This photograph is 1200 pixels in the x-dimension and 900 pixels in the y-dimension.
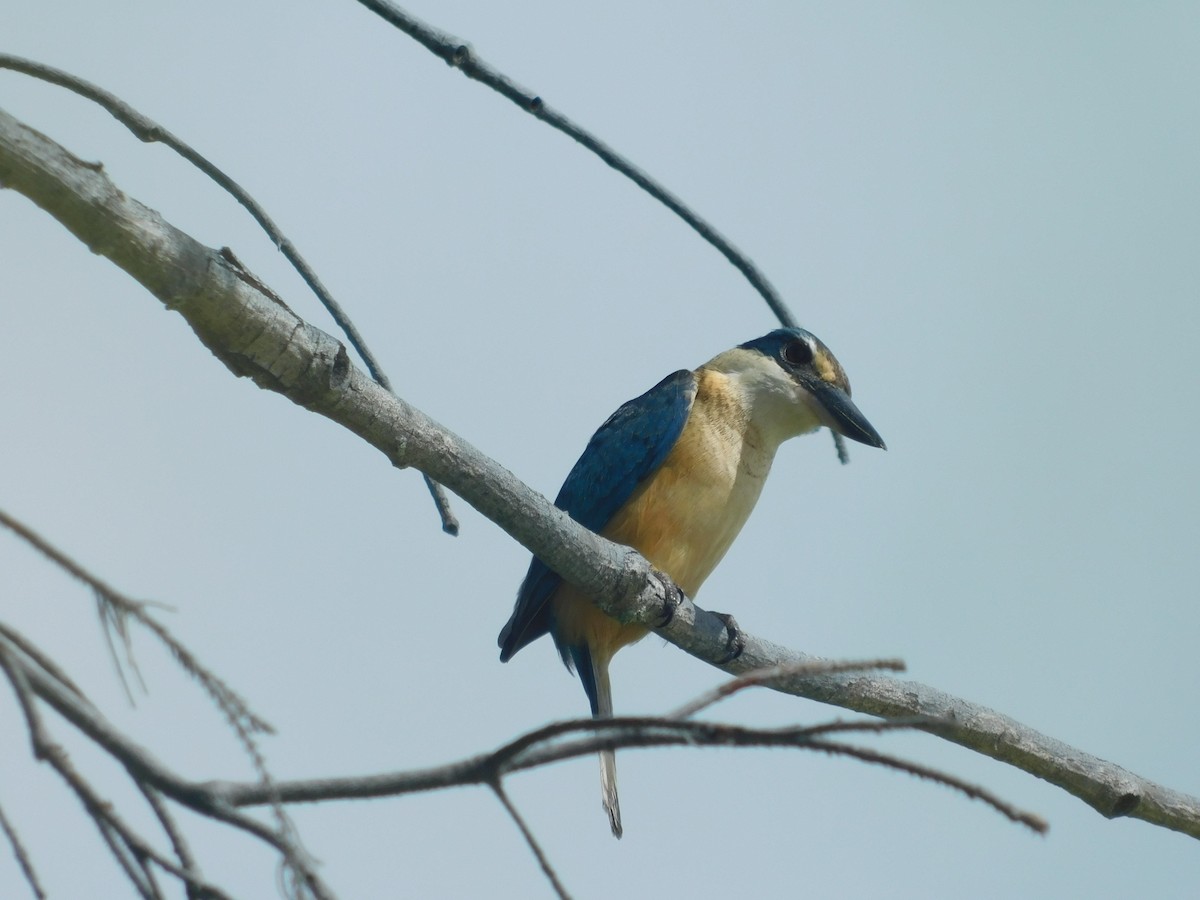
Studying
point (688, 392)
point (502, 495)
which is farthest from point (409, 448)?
point (688, 392)

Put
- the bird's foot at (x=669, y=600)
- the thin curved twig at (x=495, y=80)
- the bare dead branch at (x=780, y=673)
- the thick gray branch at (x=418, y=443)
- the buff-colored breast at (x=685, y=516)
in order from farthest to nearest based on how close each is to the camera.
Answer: the buff-colored breast at (x=685, y=516), the bird's foot at (x=669, y=600), the thin curved twig at (x=495, y=80), the thick gray branch at (x=418, y=443), the bare dead branch at (x=780, y=673)

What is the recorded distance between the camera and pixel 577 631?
5.79 m

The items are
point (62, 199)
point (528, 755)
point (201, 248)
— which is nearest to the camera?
point (528, 755)

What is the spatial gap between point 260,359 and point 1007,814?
1.99 meters

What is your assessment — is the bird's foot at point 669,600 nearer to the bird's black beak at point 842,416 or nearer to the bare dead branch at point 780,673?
the bird's black beak at point 842,416

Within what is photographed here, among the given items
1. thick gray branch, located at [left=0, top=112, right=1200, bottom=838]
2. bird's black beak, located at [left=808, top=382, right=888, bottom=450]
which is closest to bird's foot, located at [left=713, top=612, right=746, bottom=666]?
thick gray branch, located at [left=0, top=112, right=1200, bottom=838]

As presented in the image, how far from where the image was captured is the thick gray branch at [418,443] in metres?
2.49

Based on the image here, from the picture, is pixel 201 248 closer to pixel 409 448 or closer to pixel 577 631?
pixel 409 448

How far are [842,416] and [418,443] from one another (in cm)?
323

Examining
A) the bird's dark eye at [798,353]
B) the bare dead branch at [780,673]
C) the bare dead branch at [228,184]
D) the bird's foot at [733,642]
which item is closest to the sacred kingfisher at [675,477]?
the bird's dark eye at [798,353]

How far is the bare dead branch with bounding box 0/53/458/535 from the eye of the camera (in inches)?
104

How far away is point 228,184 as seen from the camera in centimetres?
301

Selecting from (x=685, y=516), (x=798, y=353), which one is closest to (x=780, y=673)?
(x=685, y=516)

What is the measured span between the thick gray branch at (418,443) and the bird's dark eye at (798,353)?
190 centimetres
